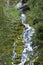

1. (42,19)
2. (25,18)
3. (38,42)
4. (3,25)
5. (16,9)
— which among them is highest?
(16,9)

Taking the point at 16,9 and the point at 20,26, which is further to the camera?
the point at 16,9

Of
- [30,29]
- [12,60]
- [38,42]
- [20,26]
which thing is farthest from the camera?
[20,26]

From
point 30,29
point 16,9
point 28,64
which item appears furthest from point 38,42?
point 16,9

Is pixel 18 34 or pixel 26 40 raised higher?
pixel 18 34

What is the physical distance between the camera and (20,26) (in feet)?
57.8

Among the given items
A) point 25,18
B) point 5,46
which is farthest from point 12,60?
point 25,18

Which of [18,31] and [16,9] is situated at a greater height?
[16,9]

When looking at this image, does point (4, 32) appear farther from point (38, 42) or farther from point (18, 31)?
point (38, 42)

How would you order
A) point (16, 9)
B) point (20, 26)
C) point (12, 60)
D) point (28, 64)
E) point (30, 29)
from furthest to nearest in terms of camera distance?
1. point (16, 9)
2. point (20, 26)
3. point (30, 29)
4. point (12, 60)
5. point (28, 64)

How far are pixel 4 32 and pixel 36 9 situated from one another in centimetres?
336

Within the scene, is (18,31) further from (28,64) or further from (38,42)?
(38,42)

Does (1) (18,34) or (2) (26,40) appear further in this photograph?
(1) (18,34)

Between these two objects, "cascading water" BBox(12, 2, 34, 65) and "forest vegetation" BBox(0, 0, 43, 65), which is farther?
"cascading water" BBox(12, 2, 34, 65)

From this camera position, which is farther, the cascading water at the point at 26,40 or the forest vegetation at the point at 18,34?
the cascading water at the point at 26,40
